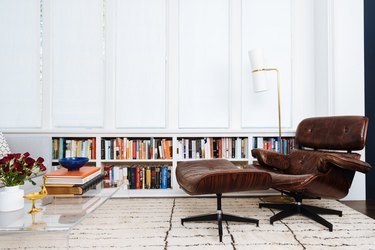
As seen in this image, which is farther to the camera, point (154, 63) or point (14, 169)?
point (154, 63)

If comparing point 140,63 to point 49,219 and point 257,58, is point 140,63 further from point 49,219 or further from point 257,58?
point 49,219

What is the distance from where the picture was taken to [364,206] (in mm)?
2627

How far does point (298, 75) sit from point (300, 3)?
886 millimetres

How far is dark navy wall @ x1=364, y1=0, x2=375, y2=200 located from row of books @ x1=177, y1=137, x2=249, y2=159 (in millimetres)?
1395

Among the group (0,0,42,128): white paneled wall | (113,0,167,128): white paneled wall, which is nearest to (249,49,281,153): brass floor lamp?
(113,0,167,128): white paneled wall

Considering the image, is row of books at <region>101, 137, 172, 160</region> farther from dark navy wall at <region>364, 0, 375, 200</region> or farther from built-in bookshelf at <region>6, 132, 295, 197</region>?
dark navy wall at <region>364, 0, 375, 200</region>

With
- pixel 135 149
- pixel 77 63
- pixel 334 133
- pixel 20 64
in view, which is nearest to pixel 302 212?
pixel 334 133

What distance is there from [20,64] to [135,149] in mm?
1681

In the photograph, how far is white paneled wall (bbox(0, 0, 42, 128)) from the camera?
3.03 m

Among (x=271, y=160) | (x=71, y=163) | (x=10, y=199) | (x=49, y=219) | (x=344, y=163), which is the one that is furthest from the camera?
(x=271, y=160)

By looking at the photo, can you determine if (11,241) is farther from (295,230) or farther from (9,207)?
(295,230)

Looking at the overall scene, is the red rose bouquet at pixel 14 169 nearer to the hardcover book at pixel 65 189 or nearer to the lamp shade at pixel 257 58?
the hardcover book at pixel 65 189

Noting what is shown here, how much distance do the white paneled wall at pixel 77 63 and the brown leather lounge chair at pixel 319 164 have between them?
6.47ft

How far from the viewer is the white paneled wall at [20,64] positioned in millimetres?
3025
